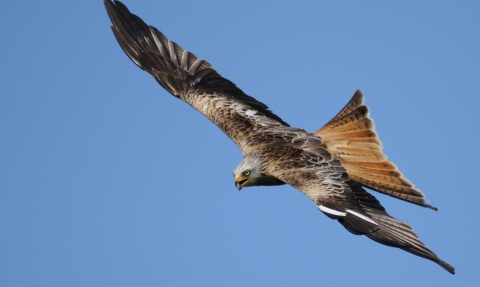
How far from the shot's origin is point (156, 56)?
46.7ft

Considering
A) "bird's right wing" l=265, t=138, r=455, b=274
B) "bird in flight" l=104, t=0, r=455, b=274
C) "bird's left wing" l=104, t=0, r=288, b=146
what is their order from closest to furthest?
"bird's right wing" l=265, t=138, r=455, b=274
"bird in flight" l=104, t=0, r=455, b=274
"bird's left wing" l=104, t=0, r=288, b=146

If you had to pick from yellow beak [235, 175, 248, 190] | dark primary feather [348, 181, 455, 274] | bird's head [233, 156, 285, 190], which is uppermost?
bird's head [233, 156, 285, 190]

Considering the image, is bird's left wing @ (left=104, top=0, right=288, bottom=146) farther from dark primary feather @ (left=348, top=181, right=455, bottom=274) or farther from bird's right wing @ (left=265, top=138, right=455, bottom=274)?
dark primary feather @ (left=348, top=181, right=455, bottom=274)

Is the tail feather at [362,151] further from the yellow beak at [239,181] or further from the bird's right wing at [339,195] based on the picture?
the yellow beak at [239,181]

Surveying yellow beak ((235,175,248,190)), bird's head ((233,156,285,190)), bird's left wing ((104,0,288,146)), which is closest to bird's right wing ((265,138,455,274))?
bird's head ((233,156,285,190))

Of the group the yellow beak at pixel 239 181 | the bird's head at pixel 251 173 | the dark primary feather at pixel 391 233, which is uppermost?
the bird's head at pixel 251 173

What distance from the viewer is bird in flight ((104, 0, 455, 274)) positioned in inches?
392

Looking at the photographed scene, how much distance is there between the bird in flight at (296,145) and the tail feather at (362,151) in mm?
15

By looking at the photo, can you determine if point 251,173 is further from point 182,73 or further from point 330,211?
point 182,73

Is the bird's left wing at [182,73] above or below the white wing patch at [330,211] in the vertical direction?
above

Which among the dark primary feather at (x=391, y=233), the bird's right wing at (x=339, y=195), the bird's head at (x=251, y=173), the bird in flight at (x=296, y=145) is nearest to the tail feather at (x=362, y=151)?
the bird in flight at (x=296, y=145)

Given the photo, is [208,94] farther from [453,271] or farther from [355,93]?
[453,271]

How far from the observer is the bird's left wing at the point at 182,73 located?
13250 millimetres

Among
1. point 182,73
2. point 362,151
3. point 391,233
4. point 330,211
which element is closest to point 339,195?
point 330,211
